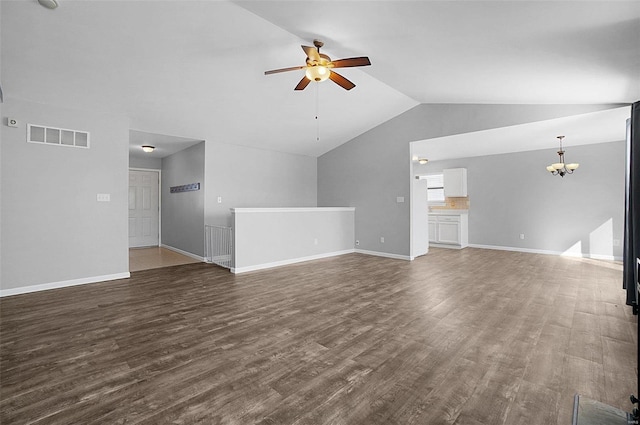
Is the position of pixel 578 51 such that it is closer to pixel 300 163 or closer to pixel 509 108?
pixel 509 108

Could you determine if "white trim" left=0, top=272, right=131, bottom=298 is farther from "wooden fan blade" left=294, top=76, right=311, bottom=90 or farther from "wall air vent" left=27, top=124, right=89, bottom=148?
"wooden fan blade" left=294, top=76, right=311, bottom=90

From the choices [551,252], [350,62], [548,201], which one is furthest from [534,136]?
[350,62]

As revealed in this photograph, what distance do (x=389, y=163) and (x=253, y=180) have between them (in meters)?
3.35

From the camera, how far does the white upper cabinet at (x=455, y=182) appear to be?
327 inches

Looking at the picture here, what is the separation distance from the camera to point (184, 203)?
22.9 ft

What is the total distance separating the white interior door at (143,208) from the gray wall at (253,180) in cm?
304

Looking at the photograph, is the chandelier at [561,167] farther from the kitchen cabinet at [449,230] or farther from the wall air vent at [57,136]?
the wall air vent at [57,136]

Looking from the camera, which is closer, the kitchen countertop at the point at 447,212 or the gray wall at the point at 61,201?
the gray wall at the point at 61,201

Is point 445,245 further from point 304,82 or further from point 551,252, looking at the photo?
point 304,82

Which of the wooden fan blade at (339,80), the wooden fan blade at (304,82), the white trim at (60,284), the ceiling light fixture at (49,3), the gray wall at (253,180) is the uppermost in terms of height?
the ceiling light fixture at (49,3)

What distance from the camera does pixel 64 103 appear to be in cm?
417

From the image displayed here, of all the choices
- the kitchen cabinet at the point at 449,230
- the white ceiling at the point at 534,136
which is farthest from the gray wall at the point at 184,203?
the kitchen cabinet at the point at 449,230

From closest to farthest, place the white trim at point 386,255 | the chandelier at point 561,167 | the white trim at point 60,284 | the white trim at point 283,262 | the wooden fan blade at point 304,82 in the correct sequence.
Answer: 1. the wooden fan blade at point 304,82
2. the white trim at point 60,284
3. the white trim at point 283,262
4. the chandelier at point 561,167
5. the white trim at point 386,255

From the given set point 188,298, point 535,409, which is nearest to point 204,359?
point 188,298
